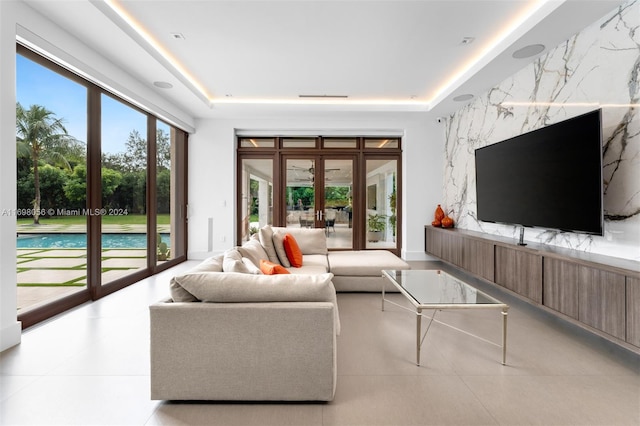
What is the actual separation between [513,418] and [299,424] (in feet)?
3.75

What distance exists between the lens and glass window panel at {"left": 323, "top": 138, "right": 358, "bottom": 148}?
21.9 feet

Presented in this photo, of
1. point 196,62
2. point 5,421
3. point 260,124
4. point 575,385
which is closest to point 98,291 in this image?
point 5,421

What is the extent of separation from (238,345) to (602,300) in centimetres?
260

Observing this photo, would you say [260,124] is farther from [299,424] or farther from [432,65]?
[299,424]

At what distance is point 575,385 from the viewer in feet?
6.72

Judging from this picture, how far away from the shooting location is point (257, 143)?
6.70 meters

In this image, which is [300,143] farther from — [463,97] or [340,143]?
[463,97]

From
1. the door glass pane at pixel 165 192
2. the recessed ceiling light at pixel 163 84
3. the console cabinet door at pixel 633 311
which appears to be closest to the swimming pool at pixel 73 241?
the door glass pane at pixel 165 192

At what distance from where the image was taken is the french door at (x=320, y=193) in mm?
6715

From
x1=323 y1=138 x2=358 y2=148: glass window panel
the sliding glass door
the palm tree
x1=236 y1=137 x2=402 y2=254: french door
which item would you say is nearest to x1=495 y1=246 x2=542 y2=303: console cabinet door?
x1=236 y1=137 x2=402 y2=254: french door

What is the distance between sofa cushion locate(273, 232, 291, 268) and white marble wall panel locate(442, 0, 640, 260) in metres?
2.95

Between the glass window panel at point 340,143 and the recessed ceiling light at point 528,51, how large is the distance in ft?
11.1

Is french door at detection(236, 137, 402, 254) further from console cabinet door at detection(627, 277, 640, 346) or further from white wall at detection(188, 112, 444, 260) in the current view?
console cabinet door at detection(627, 277, 640, 346)

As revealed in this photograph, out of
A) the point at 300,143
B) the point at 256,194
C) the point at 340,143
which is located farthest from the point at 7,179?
the point at 340,143
